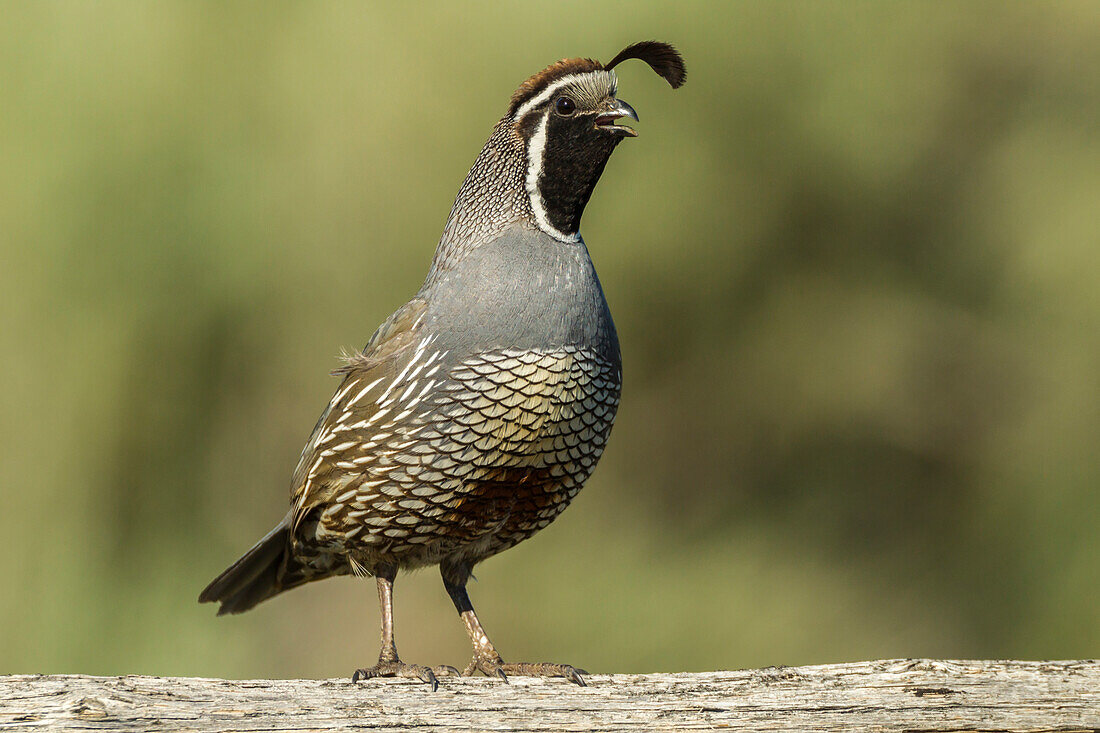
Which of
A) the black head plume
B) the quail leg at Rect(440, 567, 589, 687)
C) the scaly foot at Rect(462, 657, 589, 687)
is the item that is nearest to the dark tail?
the quail leg at Rect(440, 567, 589, 687)

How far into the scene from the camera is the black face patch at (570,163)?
8.99ft

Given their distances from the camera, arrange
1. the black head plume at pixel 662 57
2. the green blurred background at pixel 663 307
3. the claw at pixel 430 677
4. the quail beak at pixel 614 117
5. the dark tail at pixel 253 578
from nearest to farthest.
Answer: the claw at pixel 430 677 < the quail beak at pixel 614 117 < the black head plume at pixel 662 57 < the dark tail at pixel 253 578 < the green blurred background at pixel 663 307

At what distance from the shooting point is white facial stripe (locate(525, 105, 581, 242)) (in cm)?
279

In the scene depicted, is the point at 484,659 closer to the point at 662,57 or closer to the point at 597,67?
the point at 597,67

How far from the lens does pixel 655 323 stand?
602 cm

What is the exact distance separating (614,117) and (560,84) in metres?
0.16

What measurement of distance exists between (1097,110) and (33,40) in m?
5.42

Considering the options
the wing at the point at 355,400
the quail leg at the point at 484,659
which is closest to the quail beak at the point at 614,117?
the wing at the point at 355,400

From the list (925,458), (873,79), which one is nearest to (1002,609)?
(925,458)

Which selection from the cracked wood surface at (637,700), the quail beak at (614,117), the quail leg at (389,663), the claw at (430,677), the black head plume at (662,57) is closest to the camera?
the cracked wood surface at (637,700)

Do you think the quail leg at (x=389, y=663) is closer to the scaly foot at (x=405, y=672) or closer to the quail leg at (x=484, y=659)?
the scaly foot at (x=405, y=672)

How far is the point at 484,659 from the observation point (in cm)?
280

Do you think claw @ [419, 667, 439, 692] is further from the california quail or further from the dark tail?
the dark tail

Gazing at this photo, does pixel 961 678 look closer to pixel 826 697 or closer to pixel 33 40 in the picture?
pixel 826 697
